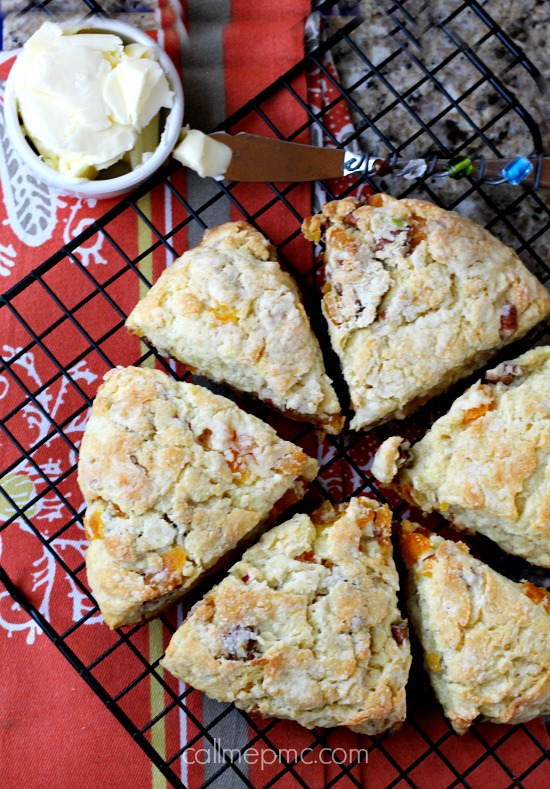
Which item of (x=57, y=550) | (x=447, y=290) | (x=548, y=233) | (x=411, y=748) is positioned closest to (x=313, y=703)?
(x=411, y=748)

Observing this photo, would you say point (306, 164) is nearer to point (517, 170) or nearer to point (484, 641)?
point (517, 170)

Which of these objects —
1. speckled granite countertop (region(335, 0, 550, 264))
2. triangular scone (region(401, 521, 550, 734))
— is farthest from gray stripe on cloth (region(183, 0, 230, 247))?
triangular scone (region(401, 521, 550, 734))

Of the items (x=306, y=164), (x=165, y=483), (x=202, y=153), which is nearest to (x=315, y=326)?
(x=306, y=164)

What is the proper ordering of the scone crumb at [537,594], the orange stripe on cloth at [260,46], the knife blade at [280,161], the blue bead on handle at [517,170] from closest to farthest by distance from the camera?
the scone crumb at [537,594] → the blue bead on handle at [517,170] → the knife blade at [280,161] → the orange stripe on cloth at [260,46]

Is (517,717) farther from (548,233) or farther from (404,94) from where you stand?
(404,94)

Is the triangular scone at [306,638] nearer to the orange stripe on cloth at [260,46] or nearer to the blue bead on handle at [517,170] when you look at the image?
the blue bead on handle at [517,170]

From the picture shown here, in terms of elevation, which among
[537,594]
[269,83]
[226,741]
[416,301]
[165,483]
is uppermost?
[269,83]

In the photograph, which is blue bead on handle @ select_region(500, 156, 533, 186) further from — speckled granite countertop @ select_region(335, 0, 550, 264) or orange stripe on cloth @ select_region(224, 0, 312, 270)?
orange stripe on cloth @ select_region(224, 0, 312, 270)

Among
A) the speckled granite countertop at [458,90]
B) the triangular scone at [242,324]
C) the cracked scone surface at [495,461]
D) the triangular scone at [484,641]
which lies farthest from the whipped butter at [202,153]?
the triangular scone at [484,641]
